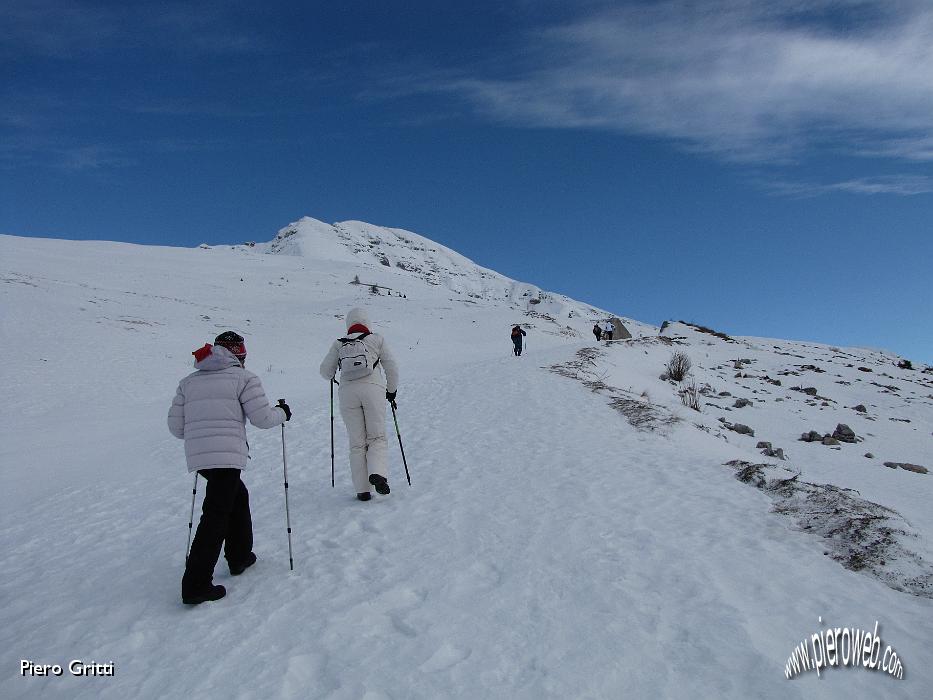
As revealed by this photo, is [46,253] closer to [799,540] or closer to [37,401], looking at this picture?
[37,401]

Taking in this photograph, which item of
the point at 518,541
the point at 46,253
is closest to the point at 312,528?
the point at 518,541

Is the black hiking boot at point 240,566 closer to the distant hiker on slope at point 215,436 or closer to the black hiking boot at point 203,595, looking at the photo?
the distant hiker on slope at point 215,436

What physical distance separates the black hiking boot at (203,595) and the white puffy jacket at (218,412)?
994 millimetres

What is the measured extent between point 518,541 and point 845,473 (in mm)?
7571

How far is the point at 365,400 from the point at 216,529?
2.48 m

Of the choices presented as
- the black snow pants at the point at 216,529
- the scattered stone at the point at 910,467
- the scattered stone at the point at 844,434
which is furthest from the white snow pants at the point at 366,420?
the scattered stone at the point at 844,434

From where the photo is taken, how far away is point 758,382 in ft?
69.6

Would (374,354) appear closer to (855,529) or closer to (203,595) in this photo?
(203,595)

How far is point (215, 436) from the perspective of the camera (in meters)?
4.62

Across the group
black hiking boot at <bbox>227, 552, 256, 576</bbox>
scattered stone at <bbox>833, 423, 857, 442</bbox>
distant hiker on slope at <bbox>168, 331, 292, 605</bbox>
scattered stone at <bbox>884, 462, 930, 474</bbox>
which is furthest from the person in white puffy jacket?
scattered stone at <bbox>833, 423, 857, 442</bbox>

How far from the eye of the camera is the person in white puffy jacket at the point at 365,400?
6.70m

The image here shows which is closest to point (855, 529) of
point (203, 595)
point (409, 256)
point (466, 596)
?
point (466, 596)

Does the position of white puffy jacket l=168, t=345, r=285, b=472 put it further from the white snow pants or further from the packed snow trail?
the white snow pants

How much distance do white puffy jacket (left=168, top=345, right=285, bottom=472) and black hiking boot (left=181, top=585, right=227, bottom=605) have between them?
3.26 feet
